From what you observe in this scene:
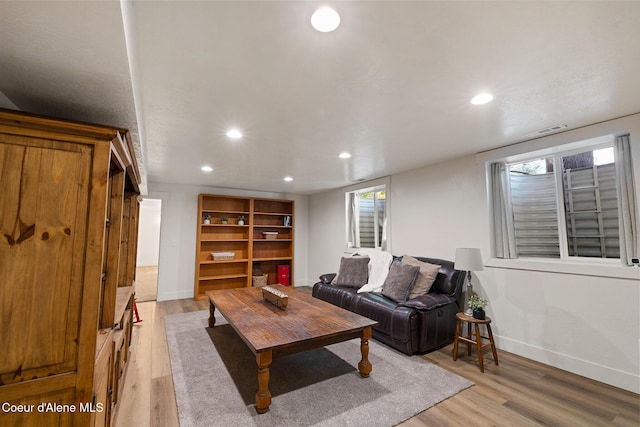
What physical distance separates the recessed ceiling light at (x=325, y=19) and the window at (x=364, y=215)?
13.5 feet

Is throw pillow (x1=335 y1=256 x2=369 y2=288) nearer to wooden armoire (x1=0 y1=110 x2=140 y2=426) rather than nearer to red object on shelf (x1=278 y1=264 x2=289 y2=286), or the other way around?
red object on shelf (x1=278 y1=264 x2=289 y2=286)

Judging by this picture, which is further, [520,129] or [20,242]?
[520,129]

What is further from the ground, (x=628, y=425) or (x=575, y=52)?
(x=575, y=52)

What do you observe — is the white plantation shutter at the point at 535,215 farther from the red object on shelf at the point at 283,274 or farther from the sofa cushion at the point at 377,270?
the red object on shelf at the point at 283,274

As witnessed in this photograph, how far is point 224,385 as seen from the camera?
233cm

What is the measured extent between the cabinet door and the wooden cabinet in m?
4.65

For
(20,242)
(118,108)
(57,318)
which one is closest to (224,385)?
(57,318)

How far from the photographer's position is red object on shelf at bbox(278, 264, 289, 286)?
645cm

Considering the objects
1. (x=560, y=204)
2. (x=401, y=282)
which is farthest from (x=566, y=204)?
(x=401, y=282)

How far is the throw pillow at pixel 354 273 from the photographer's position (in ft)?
13.5

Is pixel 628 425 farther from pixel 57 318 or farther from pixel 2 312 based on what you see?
pixel 2 312

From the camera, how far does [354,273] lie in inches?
166

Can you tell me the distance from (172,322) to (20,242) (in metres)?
3.50

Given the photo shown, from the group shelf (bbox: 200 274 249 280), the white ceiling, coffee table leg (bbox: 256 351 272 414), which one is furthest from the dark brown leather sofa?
shelf (bbox: 200 274 249 280)
